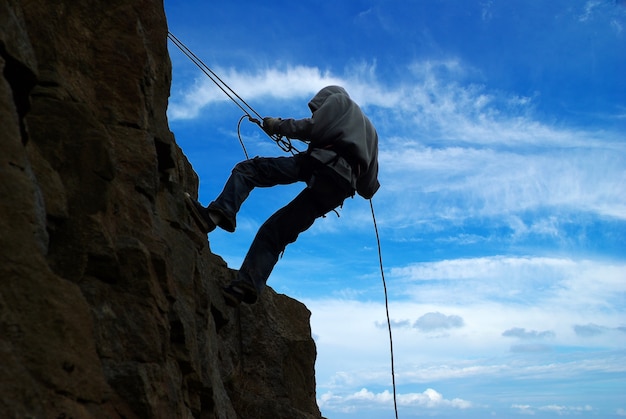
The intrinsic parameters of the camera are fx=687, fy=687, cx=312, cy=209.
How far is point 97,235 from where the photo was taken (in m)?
5.91

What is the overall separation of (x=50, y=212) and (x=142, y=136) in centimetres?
229

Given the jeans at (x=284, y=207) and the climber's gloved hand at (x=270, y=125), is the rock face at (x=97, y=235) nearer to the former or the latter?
the jeans at (x=284, y=207)

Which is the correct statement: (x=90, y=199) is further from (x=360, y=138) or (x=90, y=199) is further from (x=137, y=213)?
(x=360, y=138)

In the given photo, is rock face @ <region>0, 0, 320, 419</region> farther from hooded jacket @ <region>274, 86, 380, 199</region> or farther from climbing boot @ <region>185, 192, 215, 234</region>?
hooded jacket @ <region>274, 86, 380, 199</region>

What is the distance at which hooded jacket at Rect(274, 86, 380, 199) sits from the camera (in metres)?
9.50

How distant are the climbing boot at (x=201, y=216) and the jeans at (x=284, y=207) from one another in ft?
0.55

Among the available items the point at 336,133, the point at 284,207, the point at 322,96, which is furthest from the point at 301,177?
the point at 322,96

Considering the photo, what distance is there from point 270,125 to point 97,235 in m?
4.43

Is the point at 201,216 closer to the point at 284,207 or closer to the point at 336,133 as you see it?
the point at 284,207

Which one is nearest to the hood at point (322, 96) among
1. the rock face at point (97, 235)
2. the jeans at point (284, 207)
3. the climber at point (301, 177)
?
the climber at point (301, 177)

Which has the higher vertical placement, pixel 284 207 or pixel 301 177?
pixel 301 177

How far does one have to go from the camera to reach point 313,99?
32.8 ft

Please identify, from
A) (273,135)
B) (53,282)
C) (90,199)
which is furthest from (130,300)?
(273,135)

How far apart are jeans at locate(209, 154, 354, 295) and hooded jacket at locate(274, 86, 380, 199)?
0.15 metres
